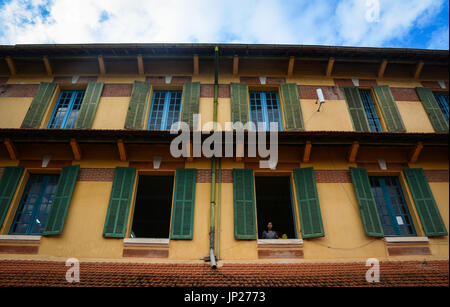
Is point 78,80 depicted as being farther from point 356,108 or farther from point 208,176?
point 356,108

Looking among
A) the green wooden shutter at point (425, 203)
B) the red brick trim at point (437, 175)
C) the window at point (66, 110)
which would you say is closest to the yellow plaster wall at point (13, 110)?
the window at point (66, 110)

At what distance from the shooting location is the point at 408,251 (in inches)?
295

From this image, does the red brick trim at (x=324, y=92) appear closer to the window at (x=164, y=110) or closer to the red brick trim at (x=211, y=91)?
the red brick trim at (x=211, y=91)

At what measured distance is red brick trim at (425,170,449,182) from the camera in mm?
8430

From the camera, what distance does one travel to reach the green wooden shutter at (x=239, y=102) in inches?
382

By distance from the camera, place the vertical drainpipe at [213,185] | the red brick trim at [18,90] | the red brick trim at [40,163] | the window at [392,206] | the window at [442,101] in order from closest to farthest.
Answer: the vertical drainpipe at [213,185] → the window at [392,206] → the red brick trim at [40,163] → the red brick trim at [18,90] → the window at [442,101]

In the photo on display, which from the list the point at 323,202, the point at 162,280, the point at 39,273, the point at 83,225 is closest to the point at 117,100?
the point at 83,225

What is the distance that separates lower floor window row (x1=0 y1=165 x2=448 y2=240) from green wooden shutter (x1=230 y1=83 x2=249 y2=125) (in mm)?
1954

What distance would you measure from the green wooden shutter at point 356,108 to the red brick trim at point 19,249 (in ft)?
31.5

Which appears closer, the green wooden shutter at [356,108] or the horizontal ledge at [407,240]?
the horizontal ledge at [407,240]

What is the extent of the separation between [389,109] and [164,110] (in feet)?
24.4

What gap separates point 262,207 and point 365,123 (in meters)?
5.14

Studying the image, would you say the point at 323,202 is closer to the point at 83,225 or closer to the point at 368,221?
the point at 368,221

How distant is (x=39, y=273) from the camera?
6617mm
